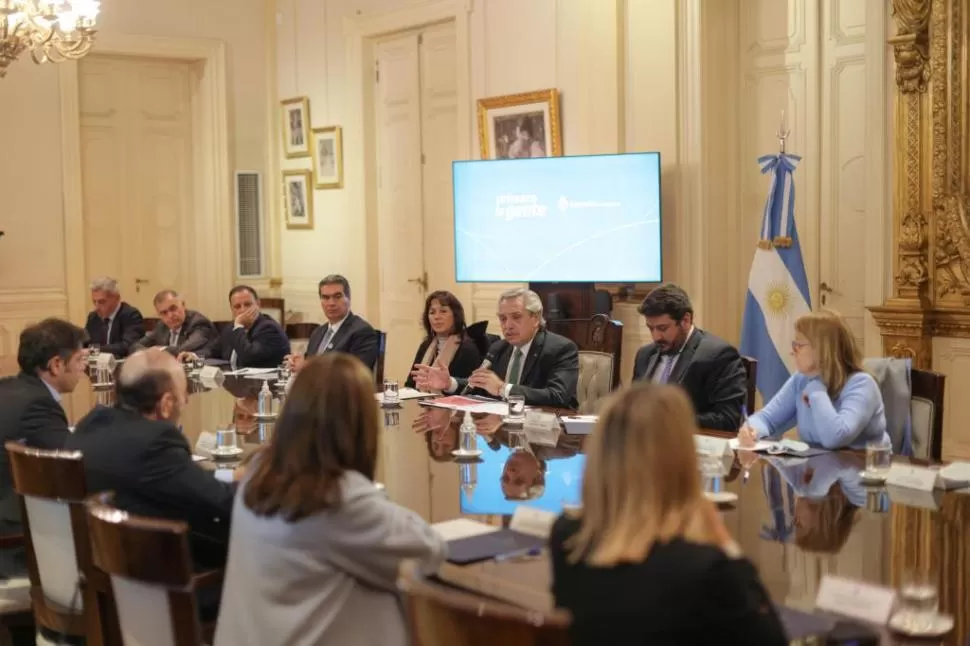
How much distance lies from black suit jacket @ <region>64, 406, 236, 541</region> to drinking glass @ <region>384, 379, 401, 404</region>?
2.22m

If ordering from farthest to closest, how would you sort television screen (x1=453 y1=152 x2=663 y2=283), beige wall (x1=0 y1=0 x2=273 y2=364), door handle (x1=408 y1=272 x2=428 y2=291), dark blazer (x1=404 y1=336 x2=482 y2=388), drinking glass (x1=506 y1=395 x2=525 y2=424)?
beige wall (x1=0 y1=0 x2=273 y2=364) → door handle (x1=408 y1=272 x2=428 y2=291) → television screen (x1=453 y1=152 x2=663 y2=283) → dark blazer (x1=404 y1=336 x2=482 y2=388) → drinking glass (x1=506 y1=395 x2=525 y2=424)

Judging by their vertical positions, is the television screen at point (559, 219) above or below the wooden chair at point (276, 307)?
above

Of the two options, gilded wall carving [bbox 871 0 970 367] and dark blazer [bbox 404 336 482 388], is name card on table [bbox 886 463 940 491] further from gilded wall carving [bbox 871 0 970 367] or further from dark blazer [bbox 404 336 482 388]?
gilded wall carving [bbox 871 0 970 367]

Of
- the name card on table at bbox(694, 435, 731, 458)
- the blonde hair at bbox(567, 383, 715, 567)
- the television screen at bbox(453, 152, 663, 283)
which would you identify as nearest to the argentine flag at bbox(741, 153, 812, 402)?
the television screen at bbox(453, 152, 663, 283)

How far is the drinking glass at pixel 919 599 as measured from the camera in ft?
7.31

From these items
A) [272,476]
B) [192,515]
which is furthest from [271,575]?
[192,515]

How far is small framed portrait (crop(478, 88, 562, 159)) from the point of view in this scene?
8203 mm

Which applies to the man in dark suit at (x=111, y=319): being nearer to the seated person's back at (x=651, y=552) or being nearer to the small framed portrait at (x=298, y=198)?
the small framed portrait at (x=298, y=198)

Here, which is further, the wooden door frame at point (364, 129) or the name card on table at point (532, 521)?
the wooden door frame at point (364, 129)

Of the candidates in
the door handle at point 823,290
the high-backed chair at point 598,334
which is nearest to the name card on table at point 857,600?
the high-backed chair at point 598,334

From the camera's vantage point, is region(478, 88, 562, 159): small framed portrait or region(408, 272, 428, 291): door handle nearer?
region(478, 88, 562, 159): small framed portrait

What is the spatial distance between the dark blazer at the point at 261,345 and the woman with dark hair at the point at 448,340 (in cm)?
131

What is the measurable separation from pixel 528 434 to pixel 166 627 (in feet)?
6.74

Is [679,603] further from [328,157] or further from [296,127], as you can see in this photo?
[296,127]
